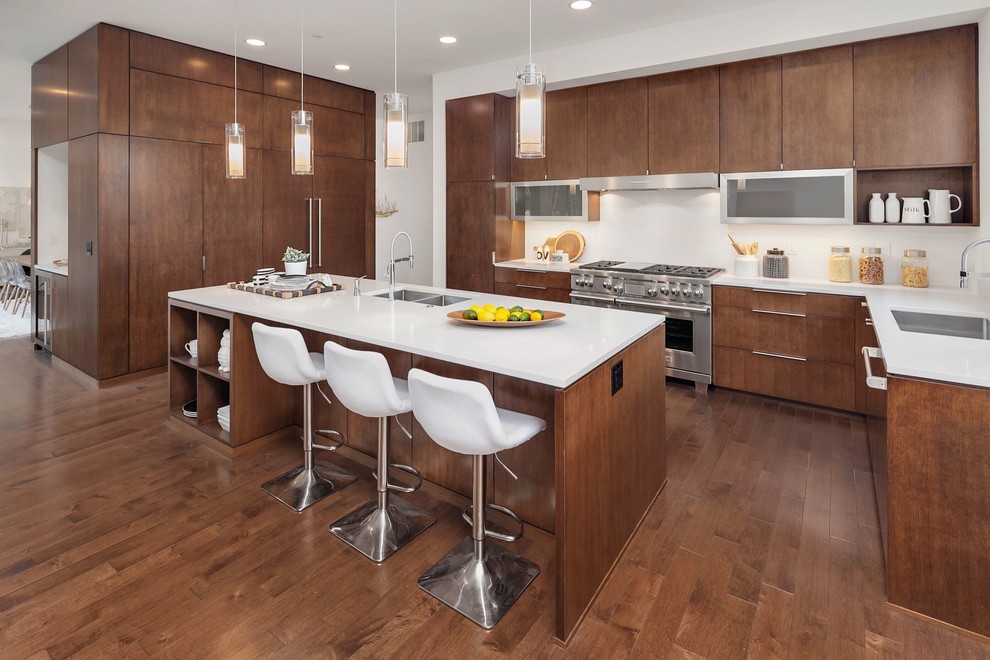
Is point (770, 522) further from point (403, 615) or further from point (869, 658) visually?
point (403, 615)

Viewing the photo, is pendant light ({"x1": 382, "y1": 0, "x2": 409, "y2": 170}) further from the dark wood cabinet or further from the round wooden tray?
the dark wood cabinet

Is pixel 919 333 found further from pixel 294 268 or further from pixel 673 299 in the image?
Result: pixel 294 268

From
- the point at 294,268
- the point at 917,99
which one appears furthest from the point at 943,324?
the point at 294,268

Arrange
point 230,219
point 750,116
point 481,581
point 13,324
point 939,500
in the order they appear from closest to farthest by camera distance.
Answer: point 939,500 → point 481,581 → point 750,116 → point 230,219 → point 13,324

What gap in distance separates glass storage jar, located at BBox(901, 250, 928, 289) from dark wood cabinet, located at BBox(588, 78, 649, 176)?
204cm

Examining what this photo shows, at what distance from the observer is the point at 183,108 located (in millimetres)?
4883

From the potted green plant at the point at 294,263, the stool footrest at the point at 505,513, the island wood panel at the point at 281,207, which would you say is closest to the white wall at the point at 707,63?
the island wood panel at the point at 281,207

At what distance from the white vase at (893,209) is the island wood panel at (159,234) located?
5533 mm

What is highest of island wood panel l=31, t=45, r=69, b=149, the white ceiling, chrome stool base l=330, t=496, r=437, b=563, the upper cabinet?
the white ceiling

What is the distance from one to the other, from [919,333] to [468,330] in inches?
76.9

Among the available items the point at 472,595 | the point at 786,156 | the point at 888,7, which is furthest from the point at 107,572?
the point at 888,7

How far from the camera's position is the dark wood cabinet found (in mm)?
4824

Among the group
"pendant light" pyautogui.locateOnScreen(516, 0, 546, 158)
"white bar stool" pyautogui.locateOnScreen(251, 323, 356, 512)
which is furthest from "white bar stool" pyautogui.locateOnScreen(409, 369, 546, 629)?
"pendant light" pyautogui.locateOnScreen(516, 0, 546, 158)

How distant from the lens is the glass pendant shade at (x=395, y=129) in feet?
9.10
